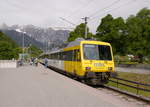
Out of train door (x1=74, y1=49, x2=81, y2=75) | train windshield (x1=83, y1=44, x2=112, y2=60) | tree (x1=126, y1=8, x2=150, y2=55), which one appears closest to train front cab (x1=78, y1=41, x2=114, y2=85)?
train windshield (x1=83, y1=44, x2=112, y2=60)

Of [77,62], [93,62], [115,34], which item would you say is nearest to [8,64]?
[115,34]

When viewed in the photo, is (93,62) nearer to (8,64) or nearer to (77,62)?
(77,62)

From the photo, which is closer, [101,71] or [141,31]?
[101,71]

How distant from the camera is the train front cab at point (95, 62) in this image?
42.5 ft

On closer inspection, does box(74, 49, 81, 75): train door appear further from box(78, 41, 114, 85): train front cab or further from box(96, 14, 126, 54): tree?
box(96, 14, 126, 54): tree

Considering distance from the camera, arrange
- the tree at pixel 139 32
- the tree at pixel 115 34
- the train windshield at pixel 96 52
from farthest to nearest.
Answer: the tree at pixel 115 34
the tree at pixel 139 32
the train windshield at pixel 96 52

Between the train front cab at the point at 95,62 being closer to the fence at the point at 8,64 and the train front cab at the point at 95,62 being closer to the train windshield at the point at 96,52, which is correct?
the train windshield at the point at 96,52

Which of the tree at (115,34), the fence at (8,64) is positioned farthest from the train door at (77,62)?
the tree at (115,34)

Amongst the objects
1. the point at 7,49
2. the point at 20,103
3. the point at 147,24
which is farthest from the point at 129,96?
the point at 7,49

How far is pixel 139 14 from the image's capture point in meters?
40.2

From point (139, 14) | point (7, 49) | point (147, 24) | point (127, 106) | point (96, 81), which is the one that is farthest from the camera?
point (7, 49)

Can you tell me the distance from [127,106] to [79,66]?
6619 millimetres

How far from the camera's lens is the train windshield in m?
13.5

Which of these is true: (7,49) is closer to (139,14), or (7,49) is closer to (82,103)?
(139,14)
